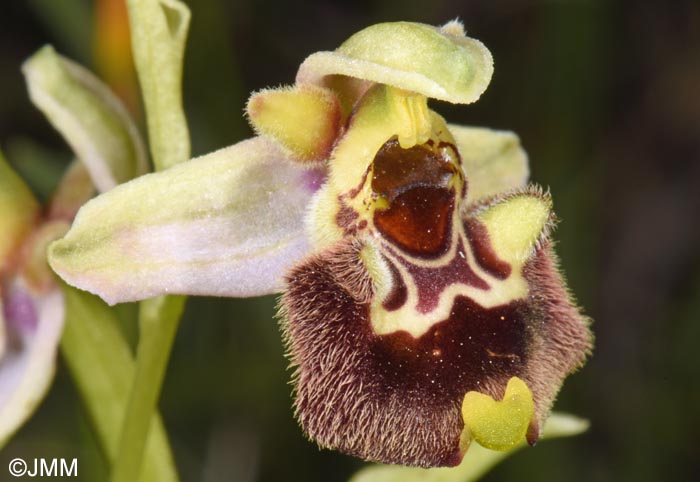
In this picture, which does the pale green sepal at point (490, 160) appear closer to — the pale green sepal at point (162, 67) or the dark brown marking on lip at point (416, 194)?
the dark brown marking on lip at point (416, 194)

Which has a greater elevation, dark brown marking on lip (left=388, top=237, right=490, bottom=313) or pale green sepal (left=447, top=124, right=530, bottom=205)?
dark brown marking on lip (left=388, top=237, right=490, bottom=313)

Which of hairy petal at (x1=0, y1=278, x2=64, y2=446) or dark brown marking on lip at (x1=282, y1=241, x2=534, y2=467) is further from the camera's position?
hairy petal at (x1=0, y1=278, x2=64, y2=446)

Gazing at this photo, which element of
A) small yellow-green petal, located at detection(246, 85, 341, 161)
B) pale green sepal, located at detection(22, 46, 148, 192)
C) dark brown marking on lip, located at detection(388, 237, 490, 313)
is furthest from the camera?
pale green sepal, located at detection(22, 46, 148, 192)

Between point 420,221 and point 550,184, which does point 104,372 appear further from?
point 550,184
